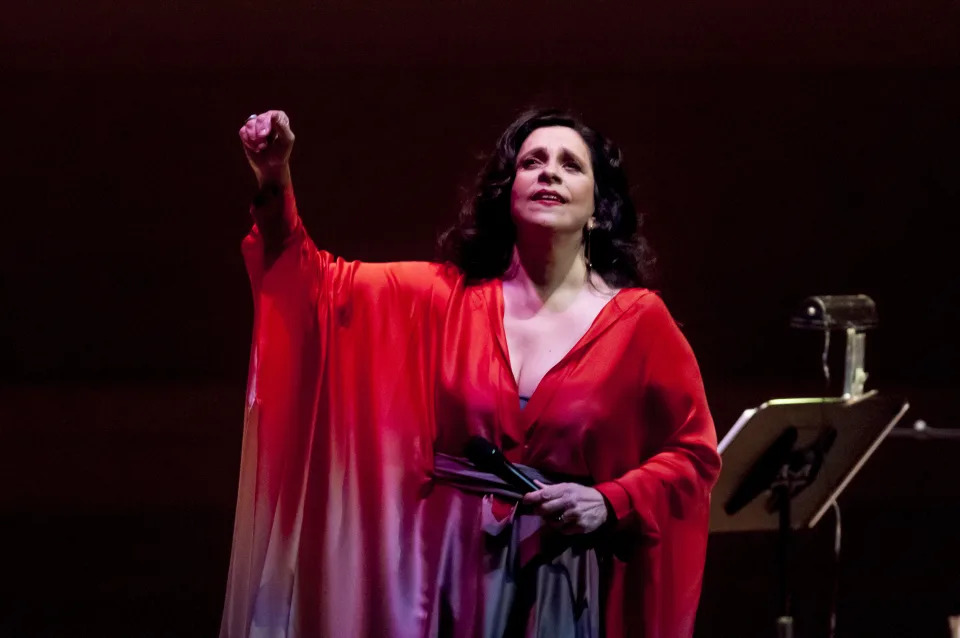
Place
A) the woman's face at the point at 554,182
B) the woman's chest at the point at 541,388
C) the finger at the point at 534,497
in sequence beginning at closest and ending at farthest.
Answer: the finger at the point at 534,497 < the woman's chest at the point at 541,388 < the woman's face at the point at 554,182

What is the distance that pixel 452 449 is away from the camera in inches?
70.2

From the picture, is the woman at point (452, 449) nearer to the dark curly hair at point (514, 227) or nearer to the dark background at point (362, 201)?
the dark curly hair at point (514, 227)

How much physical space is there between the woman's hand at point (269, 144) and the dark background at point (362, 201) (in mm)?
1406

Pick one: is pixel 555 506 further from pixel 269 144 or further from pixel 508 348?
pixel 269 144

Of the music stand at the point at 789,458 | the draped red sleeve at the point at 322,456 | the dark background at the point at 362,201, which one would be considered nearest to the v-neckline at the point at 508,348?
the draped red sleeve at the point at 322,456

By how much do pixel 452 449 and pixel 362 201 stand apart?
143cm

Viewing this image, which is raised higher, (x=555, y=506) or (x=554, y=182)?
(x=554, y=182)

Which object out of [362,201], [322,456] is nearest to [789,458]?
[322,456]

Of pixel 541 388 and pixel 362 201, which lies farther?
pixel 362 201

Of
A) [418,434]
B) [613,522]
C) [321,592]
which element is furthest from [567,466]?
[321,592]

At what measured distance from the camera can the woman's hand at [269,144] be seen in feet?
5.40

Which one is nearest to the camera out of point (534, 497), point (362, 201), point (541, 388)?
point (534, 497)

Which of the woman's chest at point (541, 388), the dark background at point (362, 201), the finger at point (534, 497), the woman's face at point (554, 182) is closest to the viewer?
the finger at point (534, 497)

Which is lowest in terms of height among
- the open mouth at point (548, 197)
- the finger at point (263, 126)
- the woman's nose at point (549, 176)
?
the open mouth at point (548, 197)
